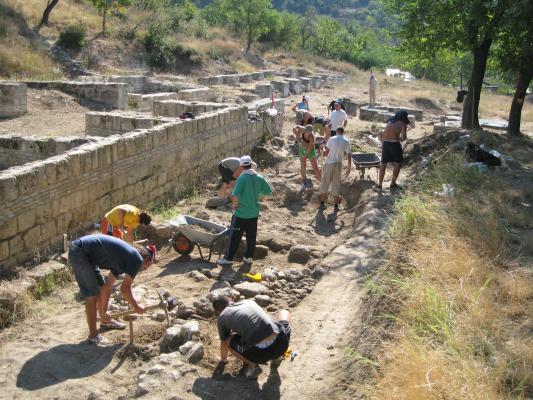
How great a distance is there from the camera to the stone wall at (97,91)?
1720 centimetres

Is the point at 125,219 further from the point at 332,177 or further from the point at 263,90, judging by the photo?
the point at 263,90

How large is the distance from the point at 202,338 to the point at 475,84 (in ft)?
44.4

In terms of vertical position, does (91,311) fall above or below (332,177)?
below

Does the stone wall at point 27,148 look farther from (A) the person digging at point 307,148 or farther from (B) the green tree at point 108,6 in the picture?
(B) the green tree at point 108,6

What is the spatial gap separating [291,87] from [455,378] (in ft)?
97.3

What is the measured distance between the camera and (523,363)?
13.7ft

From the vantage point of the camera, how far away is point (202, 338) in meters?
6.09

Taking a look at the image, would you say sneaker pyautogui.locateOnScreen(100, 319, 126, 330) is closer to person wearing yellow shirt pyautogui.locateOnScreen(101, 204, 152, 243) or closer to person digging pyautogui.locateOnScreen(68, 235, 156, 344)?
person digging pyautogui.locateOnScreen(68, 235, 156, 344)

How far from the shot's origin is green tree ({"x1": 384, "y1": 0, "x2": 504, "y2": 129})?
14719mm

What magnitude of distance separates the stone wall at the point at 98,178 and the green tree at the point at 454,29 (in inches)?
255

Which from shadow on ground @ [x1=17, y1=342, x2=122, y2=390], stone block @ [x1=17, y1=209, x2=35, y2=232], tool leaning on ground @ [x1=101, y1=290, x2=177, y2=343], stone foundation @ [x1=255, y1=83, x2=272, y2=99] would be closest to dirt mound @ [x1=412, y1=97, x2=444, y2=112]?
stone foundation @ [x1=255, y1=83, x2=272, y2=99]

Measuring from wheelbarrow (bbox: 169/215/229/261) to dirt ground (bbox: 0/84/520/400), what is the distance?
19 centimetres

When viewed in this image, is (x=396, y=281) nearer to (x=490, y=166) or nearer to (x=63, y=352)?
(x=63, y=352)

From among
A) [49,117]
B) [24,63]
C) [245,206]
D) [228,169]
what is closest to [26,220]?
[245,206]
